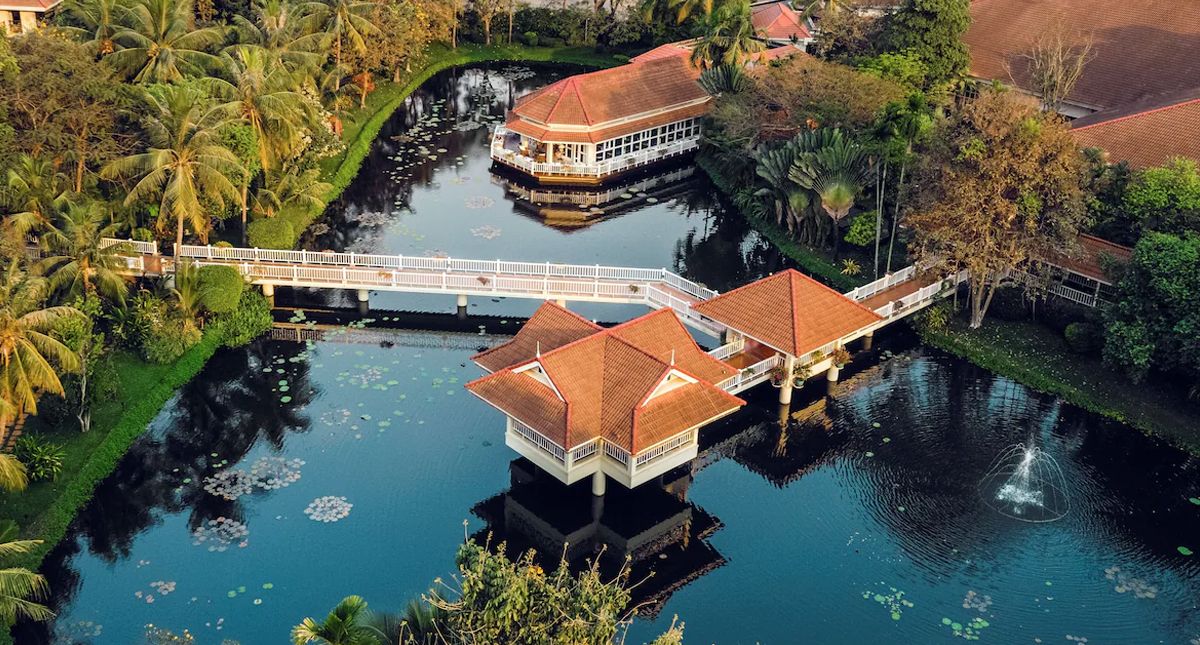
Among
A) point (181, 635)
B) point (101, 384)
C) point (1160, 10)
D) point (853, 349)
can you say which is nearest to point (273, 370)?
point (101, 384)

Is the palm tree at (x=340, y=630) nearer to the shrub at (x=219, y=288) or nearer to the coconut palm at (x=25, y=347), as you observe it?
the coconut palm at (x=25, y=347)

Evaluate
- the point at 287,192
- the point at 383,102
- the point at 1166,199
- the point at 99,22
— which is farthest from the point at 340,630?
the point at 383,102

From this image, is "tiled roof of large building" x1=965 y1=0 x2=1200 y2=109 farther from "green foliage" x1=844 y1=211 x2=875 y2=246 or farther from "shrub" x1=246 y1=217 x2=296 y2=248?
"shrub" x1=246 y1=217 x2=296 y2=248

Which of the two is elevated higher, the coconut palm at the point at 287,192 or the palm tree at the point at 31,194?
the palm tree at the point at 31,194

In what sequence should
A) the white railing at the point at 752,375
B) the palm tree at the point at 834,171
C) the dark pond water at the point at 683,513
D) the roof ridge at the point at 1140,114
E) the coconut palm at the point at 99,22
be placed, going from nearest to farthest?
the dark pond water at the point at 683,513
the white railing at the point at 752,375
the palm tree at the point at 834,171
the roof ridge at the point at 1140,114
the coconut palm at the point at 99,22

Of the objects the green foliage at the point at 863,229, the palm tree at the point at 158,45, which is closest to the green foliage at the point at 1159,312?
the green foliage at the point at 863,229

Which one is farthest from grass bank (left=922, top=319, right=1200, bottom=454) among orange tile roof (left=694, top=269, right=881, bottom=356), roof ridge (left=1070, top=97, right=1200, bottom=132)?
roof ridge (left=1070, top=97, right=1200, bottom=132)
